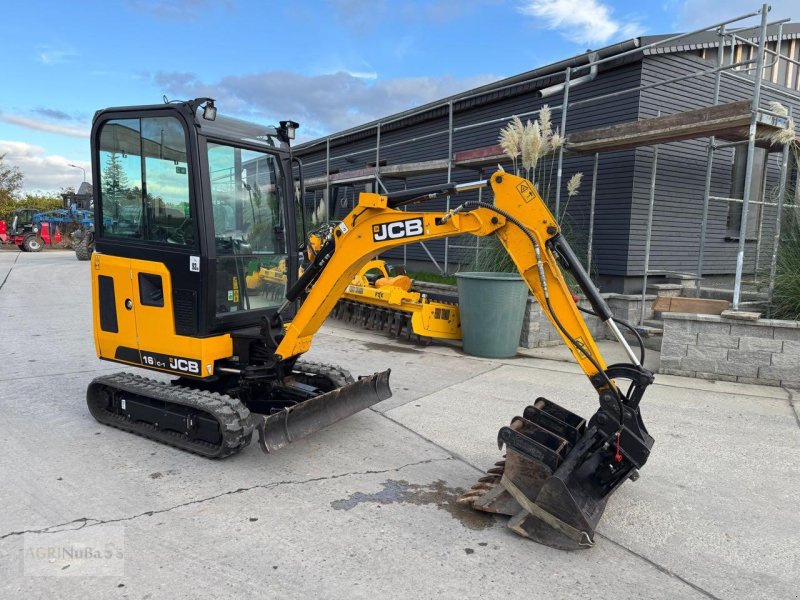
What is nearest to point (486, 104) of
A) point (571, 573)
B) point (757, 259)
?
point (757, 259)

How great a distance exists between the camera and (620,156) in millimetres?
9430

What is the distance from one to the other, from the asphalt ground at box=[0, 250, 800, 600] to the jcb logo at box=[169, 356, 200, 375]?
641 millimetres

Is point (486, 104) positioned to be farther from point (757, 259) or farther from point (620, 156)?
point (757, 259)

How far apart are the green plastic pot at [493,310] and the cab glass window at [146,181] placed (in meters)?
4.36

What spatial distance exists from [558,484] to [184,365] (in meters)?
2.95

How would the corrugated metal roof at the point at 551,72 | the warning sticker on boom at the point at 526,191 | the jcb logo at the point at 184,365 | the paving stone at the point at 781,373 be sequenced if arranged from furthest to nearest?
the corrugated metal roof at the point at 551,72, the paving stone at the point at 781,373, the jcb logo at the point at 184,365, the warning sticker on boom at the point at 526,191

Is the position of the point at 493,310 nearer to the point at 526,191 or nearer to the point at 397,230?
the point at 397,230

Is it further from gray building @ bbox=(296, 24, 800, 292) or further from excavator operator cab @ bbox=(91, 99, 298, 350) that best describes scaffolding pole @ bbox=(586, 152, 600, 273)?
excavator operator cab @ bbox=(91, 99, 298, 350)

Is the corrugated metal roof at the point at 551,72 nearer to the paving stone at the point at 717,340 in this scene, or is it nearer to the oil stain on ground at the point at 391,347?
the paving stone at the point at 717,340

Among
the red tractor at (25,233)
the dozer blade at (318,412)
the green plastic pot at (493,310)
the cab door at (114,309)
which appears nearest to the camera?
the dozer blade at (318,412)

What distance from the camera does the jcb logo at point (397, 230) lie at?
379 centimetres

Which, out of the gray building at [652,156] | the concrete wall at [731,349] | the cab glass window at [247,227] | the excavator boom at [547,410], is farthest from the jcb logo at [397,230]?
the gray building at [652,156]

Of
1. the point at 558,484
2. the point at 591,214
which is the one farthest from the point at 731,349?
the point at 558,484

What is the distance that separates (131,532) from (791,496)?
14.2 ft
